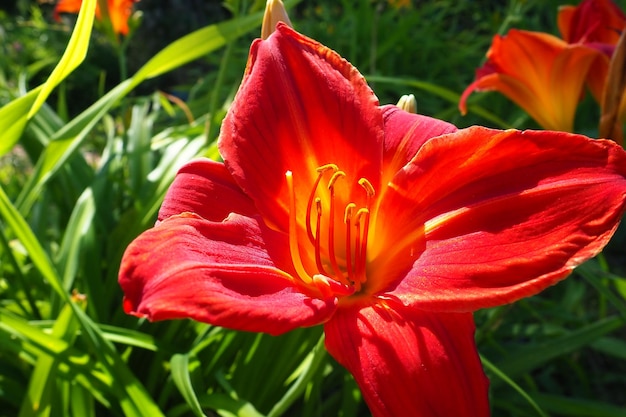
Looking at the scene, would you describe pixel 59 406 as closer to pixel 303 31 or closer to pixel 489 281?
pixel 489 281

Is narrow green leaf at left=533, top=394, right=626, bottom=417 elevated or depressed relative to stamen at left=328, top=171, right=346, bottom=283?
depressed

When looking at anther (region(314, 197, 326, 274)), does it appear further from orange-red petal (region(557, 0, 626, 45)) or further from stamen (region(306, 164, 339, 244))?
orange-red petal (region(557, 0, 626, 45))

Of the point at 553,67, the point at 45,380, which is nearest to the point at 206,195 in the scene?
the point at 45,380

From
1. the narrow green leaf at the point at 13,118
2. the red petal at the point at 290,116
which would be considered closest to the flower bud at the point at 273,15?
the red petal at the point at 290,116

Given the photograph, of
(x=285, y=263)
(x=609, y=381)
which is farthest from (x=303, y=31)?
(x=285, y=263)

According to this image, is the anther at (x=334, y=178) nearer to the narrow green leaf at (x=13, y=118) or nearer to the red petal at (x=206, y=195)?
the red petal at (x=206, y=195)

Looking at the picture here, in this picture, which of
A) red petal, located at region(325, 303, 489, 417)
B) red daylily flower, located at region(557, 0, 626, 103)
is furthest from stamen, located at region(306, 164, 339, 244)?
red daylily flower, located at region(557, 0, 626, 103)

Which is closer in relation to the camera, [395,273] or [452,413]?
[452,413]
